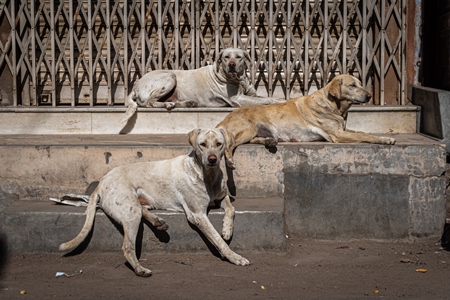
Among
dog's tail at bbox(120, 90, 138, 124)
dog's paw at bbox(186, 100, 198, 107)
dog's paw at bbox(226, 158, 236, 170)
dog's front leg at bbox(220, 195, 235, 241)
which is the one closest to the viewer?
dog's front leg at bbox(220, 195, 235, 241)

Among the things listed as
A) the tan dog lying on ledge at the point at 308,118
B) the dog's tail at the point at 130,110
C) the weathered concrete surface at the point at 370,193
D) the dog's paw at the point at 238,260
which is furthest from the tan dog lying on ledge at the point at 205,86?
the dog's paw at the point at 238,260

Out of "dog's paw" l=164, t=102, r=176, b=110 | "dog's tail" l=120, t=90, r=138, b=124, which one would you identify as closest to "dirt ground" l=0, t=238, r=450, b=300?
"dog's tail" l=120, t=90, r=138, b=124

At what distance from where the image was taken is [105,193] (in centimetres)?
636

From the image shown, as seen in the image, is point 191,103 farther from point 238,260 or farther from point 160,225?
point 238,260

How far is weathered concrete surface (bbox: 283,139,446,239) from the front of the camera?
7062 millimetres

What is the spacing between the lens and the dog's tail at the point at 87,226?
6094 millimetres

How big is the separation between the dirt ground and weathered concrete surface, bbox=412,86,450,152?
4.69 feet

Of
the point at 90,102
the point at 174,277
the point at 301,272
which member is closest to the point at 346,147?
the point at 301,272

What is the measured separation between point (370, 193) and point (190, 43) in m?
3.67

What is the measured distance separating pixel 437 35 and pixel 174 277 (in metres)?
5.19

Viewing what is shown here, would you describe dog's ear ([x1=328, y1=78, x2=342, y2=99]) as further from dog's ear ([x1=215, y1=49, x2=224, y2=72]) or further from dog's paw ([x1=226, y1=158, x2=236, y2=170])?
dog's ear ([x1=215, y1=49, x2=224, y2=72])

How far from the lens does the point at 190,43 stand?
Answer: 31.2 feet

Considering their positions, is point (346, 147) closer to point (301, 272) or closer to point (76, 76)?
point (301, 272)

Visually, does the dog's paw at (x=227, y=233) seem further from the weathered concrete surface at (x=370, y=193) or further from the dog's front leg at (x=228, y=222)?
the weathered concrete surface at (x=370, y=193)
